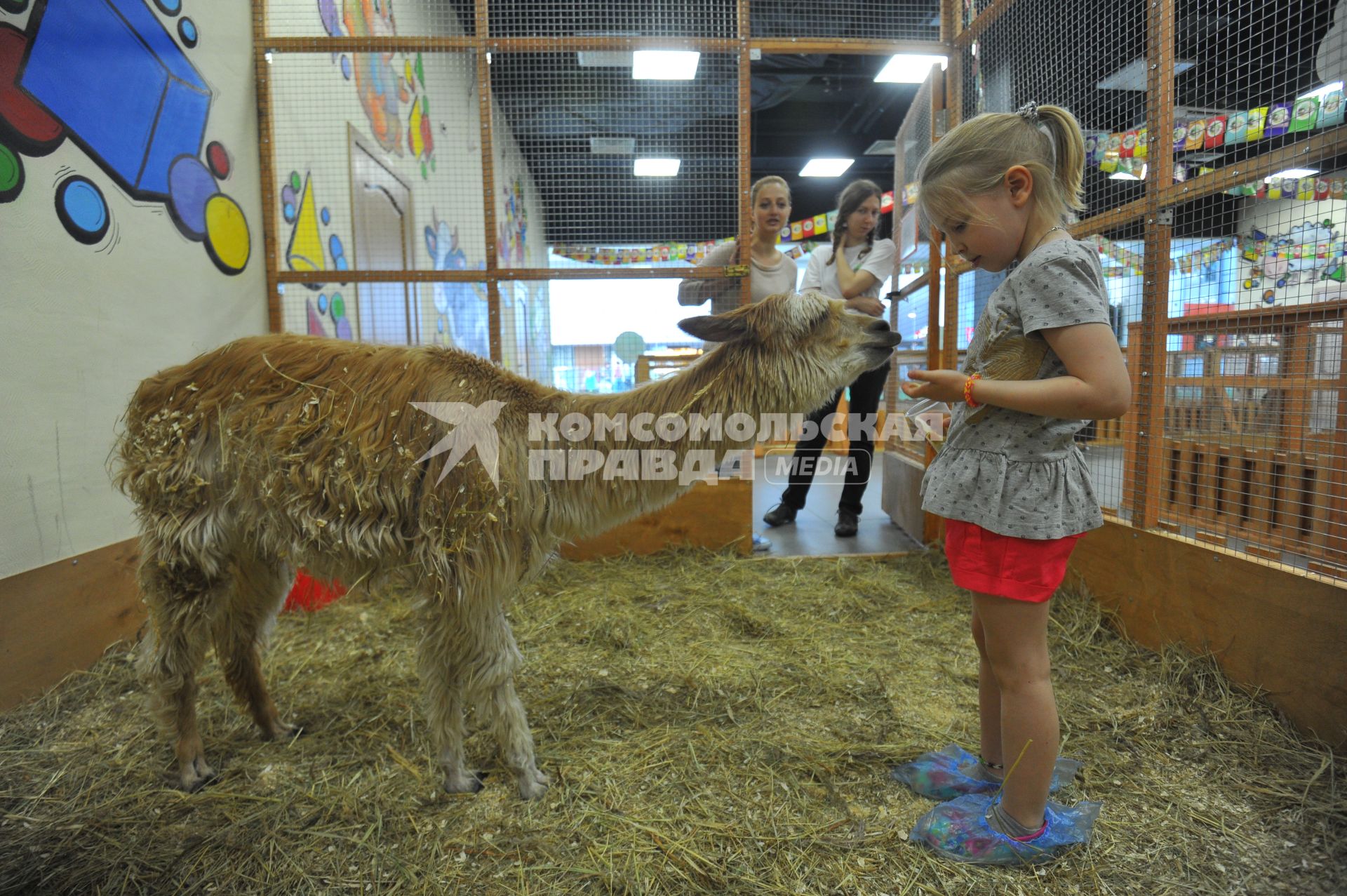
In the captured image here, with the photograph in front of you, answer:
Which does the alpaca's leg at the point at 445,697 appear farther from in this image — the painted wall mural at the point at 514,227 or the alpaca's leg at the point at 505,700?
the painted wall mural at the point at 514,227

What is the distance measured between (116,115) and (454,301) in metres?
3.85

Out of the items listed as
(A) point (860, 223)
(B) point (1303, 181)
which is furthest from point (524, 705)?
(B) point (1303, 181)

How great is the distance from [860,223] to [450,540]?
11.2 feet

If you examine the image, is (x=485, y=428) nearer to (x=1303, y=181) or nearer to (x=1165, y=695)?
(x=1165, y=695)

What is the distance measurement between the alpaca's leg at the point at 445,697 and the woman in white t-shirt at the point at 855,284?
2.68 metres

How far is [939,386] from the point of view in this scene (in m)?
1.49

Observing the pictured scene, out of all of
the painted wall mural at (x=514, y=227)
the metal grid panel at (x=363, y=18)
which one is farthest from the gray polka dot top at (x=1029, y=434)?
the painted wall mural at (x=514, y=227)

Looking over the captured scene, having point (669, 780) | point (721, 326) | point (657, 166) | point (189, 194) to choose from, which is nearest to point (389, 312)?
point (189, 194)

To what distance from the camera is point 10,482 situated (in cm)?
229

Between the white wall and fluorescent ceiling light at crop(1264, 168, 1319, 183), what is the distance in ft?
14.7

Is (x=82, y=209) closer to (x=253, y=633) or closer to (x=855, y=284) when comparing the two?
(x=253, y=633)

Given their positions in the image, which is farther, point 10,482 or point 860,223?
point 860,223

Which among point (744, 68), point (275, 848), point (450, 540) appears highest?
point (744, 68)

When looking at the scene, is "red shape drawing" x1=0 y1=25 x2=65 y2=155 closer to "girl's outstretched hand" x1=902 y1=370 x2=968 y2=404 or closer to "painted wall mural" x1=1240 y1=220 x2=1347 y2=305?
"girl's outstretched hand" x1=902 y1=370 x2=968 y2=404
